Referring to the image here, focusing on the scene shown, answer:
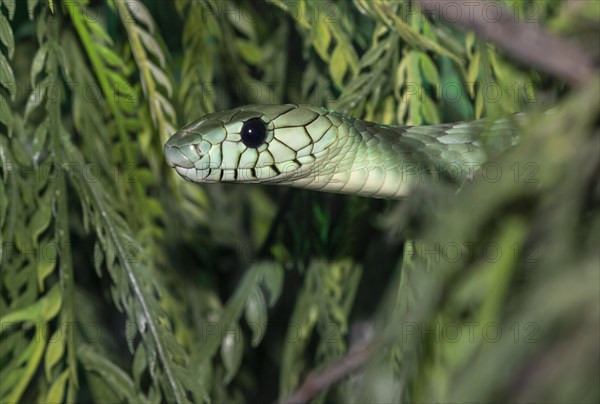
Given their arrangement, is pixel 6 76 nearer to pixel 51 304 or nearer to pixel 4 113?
pixel 4 113

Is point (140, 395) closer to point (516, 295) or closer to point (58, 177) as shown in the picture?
point (58, 177)

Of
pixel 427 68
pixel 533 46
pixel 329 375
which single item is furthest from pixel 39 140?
pixel 533 46

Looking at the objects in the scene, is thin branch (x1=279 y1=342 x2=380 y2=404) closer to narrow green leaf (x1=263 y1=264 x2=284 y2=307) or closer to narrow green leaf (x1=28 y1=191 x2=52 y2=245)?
narrow green leaf (x1=28 y1=191 x2=52 y2=245)

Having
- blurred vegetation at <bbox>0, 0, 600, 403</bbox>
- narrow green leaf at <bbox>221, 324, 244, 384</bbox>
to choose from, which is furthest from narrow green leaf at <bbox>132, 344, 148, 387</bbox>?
narrow green leaf at <bbox>221, 324, 244, 384</bbox>

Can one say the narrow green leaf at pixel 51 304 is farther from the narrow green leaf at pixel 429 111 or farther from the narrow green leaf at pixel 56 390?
the narrow green leaf at pixel 429 111

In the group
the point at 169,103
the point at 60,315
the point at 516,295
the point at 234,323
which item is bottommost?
the point at 234,323

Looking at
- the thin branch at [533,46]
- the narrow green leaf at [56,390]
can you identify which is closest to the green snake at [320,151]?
the narrow green leaf at [56,390]

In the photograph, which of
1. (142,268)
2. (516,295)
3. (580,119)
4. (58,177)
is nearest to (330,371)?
(516,295)
